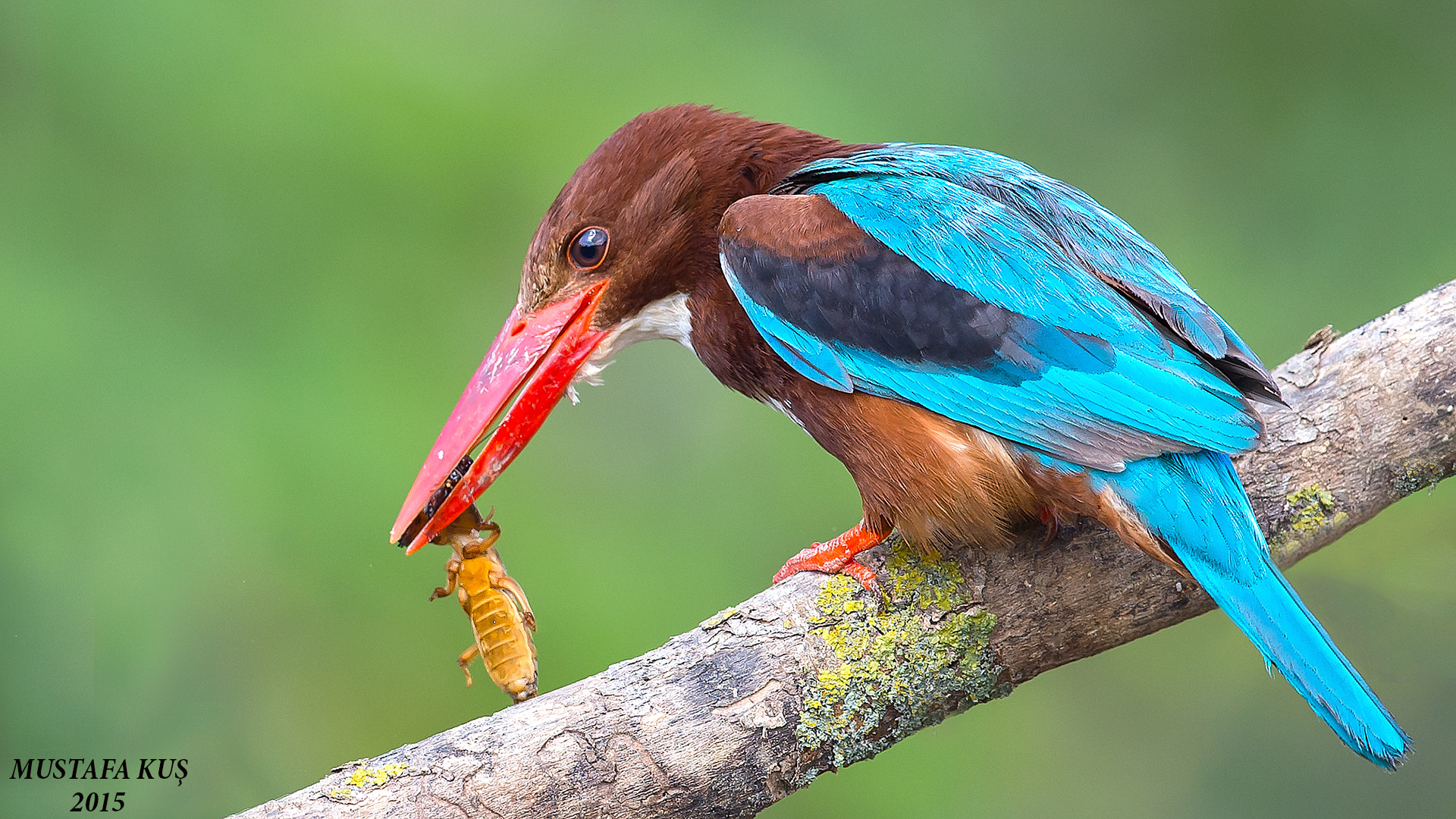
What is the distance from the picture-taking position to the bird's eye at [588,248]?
6.48 ft

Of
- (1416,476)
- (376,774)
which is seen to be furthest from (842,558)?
(1416,476)

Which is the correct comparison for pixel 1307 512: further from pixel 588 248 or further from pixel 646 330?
pixel 588 248

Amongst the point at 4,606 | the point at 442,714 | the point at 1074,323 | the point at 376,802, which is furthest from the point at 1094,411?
the point at 4,606

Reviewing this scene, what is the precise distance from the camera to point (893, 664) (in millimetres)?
1731

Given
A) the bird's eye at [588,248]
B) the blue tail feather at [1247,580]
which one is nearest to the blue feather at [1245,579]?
the blue tail feather at [1247,580]

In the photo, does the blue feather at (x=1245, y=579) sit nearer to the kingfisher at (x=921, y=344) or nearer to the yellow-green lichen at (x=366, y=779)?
the kingfisher at (x=921, y=344)

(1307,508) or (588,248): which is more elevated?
(588,248)

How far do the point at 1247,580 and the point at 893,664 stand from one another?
492 millimetres

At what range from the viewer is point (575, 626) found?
2.94 meters

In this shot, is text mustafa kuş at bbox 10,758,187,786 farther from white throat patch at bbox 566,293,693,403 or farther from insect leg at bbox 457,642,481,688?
white throat patch at bbox 566,293,693,403

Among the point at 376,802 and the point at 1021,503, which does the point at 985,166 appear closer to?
the point at 1021,503

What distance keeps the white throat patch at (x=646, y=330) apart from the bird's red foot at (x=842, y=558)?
42 cm

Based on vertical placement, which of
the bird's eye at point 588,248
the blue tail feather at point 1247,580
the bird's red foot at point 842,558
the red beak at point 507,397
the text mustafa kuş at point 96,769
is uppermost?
the text mustafa kuş at point 96,769

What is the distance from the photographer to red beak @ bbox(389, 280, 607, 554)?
1967 mm
